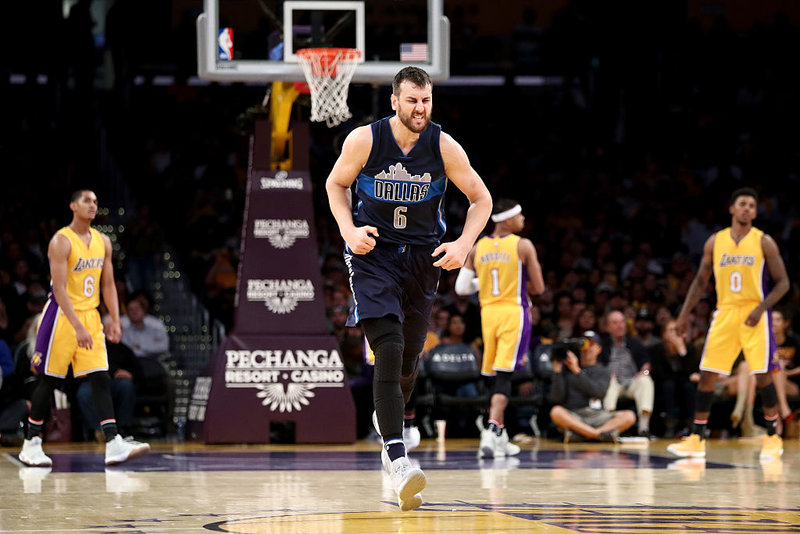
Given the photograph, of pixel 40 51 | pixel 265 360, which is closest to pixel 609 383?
pixel 265 360

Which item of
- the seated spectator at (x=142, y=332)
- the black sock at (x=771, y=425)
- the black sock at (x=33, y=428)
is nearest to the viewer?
the black sock at (x=33, y=428)

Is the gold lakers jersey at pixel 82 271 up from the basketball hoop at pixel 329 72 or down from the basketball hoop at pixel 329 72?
down

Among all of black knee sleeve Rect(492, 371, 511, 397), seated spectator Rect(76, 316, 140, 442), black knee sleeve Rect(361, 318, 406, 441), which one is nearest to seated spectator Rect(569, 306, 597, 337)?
black knee sleeve Rect(492, 371, 511, 397)

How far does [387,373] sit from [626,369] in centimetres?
840

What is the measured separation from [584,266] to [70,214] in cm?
758

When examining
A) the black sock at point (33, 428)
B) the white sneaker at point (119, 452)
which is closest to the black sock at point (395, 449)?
the white sneaker at point (119, 452)

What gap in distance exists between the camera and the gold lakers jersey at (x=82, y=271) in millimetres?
9492

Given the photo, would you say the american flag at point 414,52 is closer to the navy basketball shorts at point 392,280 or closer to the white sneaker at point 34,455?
the white sneaker at point 34,455

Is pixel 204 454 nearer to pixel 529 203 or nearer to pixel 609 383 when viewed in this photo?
pixel 609 383

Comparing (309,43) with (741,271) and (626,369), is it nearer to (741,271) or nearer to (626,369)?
(741,271)

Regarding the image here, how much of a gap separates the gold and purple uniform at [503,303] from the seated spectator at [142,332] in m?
4.46

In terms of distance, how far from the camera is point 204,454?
1064 cm

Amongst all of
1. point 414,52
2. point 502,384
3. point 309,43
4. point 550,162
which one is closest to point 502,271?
point 502,384

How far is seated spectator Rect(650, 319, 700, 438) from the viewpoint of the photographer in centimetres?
Result: 1409
